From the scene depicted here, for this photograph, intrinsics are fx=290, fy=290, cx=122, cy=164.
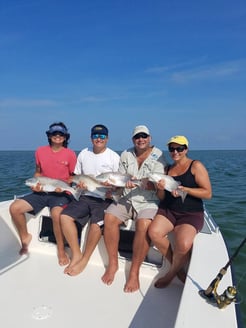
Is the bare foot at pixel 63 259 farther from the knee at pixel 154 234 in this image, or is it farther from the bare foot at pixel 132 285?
the knee at pixel 154 234

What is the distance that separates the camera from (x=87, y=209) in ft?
13.6

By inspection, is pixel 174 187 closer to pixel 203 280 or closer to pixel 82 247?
pixel 203 280

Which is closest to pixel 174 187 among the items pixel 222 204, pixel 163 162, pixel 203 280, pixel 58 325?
pixel 163 162

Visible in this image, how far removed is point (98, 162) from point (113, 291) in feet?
6.02

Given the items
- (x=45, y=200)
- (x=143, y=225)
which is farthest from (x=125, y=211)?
(x=45, y=200)

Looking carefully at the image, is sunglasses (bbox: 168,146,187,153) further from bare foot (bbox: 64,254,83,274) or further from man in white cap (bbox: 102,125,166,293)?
bare foot (bbox: 64,254,83,274)

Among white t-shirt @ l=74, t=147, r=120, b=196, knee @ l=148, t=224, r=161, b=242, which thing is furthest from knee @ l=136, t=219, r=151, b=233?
white t-shirt @ l=74, t=147, r=120, b=196

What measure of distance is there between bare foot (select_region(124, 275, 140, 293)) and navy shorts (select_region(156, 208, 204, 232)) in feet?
2.68

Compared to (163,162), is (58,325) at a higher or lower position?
lower

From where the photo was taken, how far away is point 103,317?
118 inches

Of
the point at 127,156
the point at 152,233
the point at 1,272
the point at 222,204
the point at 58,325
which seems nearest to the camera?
the point at 58,325

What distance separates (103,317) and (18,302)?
97cm

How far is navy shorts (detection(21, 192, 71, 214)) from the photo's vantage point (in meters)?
4.36

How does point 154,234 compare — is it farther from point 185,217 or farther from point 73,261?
point 73,261
